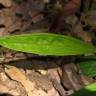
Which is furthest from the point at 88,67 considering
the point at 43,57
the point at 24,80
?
the point at 24,80

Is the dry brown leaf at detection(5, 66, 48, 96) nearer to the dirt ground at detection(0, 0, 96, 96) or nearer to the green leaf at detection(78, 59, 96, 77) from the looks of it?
the dirt ground at detection(0, 0, 96, 96)

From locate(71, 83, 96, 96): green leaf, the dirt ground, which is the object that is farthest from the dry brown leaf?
locate(71, 83, 96, 96): green leaf

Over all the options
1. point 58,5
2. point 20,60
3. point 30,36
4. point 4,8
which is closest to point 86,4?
point 58,5

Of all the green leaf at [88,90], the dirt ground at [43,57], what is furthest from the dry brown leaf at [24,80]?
the green leaf at [88,90]

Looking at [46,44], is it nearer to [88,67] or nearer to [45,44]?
[45,44]

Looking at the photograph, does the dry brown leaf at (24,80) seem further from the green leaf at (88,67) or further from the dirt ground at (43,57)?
the green leaf at (88,67)

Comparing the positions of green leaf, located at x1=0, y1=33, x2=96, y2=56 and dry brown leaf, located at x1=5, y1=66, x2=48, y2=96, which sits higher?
green leaf, located at x1=0, y1=33, x2=96, y2=56

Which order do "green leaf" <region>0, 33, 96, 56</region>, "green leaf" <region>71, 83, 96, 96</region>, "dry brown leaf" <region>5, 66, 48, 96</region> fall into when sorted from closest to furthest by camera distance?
"green leaf" <region>0, 33, 96, 56</region>, "green leaf" <region>71, 83, 96, 96</region>, "dry brown leaf" <region>5, 66, 48, 96</region>
